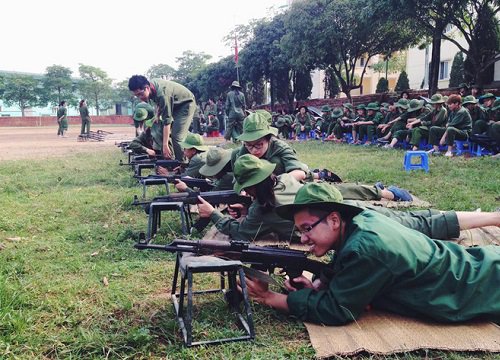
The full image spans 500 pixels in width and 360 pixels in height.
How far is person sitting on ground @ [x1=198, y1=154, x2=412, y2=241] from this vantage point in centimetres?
379

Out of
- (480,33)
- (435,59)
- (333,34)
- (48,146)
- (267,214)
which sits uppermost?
(333,34)

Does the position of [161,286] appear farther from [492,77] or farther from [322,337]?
[492,77]

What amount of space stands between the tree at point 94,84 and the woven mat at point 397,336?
6477 centimetres

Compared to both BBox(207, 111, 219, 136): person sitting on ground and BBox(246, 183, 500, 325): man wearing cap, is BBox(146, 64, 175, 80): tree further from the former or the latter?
BBox(246, 183, 500, 325): man wearing cap

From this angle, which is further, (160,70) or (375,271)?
(160,70)

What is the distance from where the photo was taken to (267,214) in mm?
4289

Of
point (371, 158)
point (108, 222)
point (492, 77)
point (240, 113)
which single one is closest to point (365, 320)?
point (108, 222)

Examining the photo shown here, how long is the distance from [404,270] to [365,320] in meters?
0.52

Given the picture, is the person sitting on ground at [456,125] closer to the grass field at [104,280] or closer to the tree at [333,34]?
the grass field at [104,280]

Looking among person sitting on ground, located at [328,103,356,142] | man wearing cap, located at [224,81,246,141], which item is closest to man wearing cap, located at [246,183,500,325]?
man wearing cap, located at [224,81,246,141]

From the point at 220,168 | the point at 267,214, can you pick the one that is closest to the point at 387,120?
the point at 220,168

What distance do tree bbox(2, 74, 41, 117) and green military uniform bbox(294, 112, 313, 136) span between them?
147 ft

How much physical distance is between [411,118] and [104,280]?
1098 centimetres

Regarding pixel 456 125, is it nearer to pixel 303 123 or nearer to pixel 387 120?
pixel 387 120
